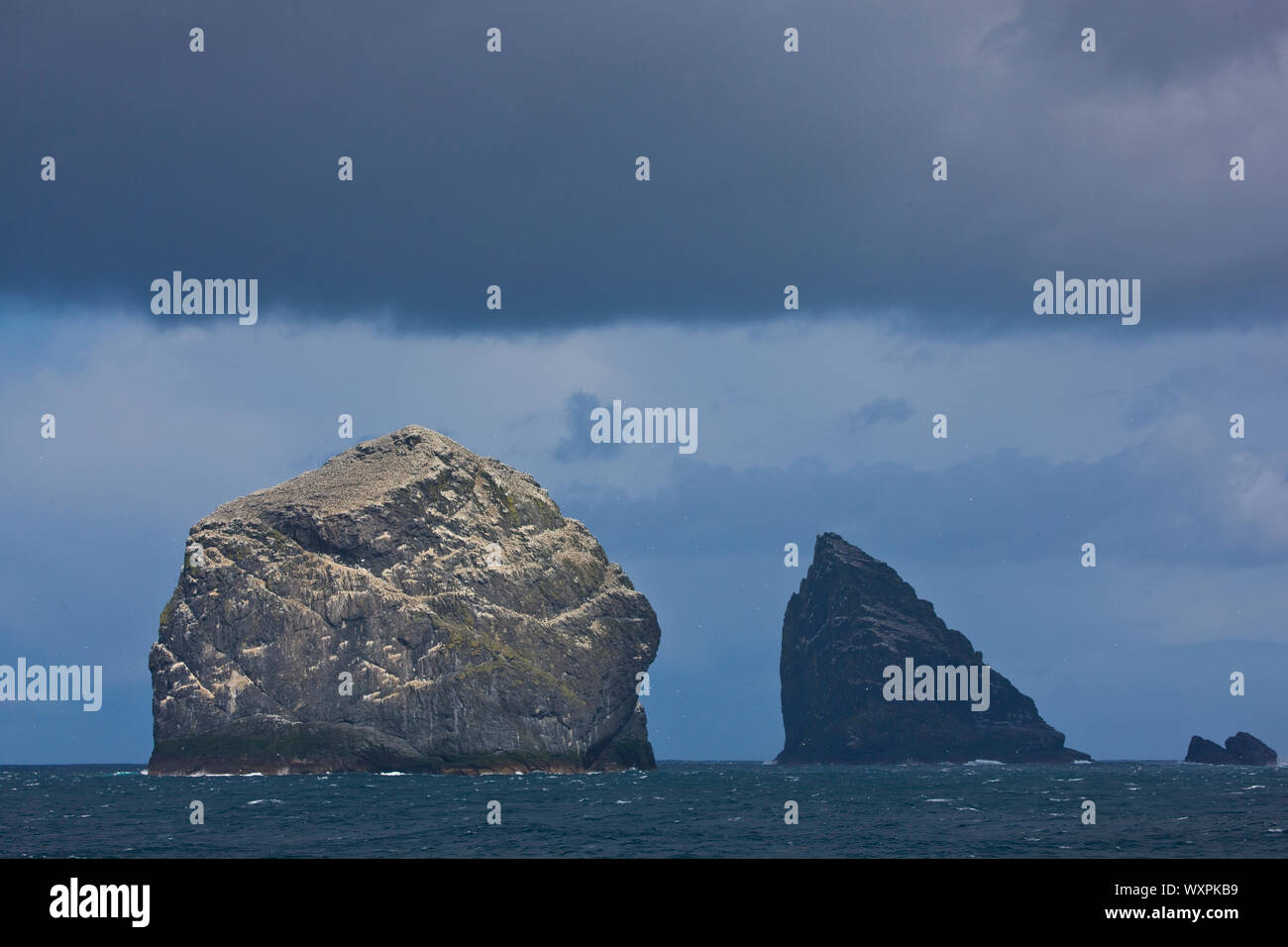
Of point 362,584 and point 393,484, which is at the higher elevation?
point 393,484

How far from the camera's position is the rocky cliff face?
171 meters

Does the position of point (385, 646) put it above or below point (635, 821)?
above

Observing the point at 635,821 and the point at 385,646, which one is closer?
the point at 635,821

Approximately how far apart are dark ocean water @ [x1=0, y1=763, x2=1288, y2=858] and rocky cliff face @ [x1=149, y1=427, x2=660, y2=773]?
3125 centimetres

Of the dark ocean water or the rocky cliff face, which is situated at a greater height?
the rocky cliff face

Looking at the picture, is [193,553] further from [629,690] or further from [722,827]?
[722,827]

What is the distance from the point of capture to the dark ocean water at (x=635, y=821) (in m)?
68.2

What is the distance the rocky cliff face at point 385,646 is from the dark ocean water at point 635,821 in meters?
31.3

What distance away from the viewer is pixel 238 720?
559ft

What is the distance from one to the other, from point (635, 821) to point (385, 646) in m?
96.4

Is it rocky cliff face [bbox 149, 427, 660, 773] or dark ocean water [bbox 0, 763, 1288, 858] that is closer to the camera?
dark ocean water [bbox 0, 763, 1288, 858]

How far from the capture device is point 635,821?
8688 centimetres
